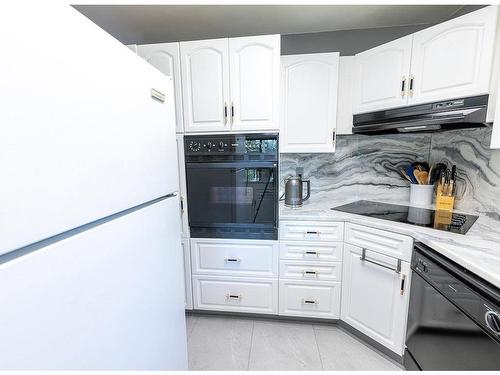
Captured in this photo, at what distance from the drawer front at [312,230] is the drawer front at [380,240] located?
0.20 ft

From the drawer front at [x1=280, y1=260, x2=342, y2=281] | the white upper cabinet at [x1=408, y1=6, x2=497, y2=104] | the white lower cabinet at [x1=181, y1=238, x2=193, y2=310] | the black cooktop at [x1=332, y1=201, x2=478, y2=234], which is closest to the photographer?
the white upper cabinet at [x1=408, y1=6, x2=497, y2=104]

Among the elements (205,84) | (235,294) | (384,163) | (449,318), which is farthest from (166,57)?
(449,318)

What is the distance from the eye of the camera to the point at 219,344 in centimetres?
155

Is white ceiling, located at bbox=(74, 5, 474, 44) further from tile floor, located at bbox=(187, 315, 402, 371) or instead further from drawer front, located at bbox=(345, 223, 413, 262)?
tile floor, located at bbox=(187, 315, 402, 371)

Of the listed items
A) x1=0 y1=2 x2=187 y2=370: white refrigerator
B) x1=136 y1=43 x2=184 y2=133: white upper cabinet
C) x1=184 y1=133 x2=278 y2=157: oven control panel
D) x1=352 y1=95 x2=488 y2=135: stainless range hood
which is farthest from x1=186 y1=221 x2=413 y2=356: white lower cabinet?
x1=136 y1=43 x2=184 y2=133: white upper cabinet

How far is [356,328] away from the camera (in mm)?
1517

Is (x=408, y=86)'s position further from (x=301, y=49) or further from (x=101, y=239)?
(x=101, y=239)

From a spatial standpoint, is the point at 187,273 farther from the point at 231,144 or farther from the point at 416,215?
the point at 416,215

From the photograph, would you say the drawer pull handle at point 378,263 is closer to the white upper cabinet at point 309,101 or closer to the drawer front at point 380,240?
the drawer front at point 380,240

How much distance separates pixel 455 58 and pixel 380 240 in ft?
3.51

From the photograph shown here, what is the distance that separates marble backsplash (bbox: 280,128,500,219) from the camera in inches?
59.3

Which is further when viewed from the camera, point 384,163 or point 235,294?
point 384,163

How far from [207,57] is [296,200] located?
117cm

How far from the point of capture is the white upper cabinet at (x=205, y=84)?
57.6 inches
